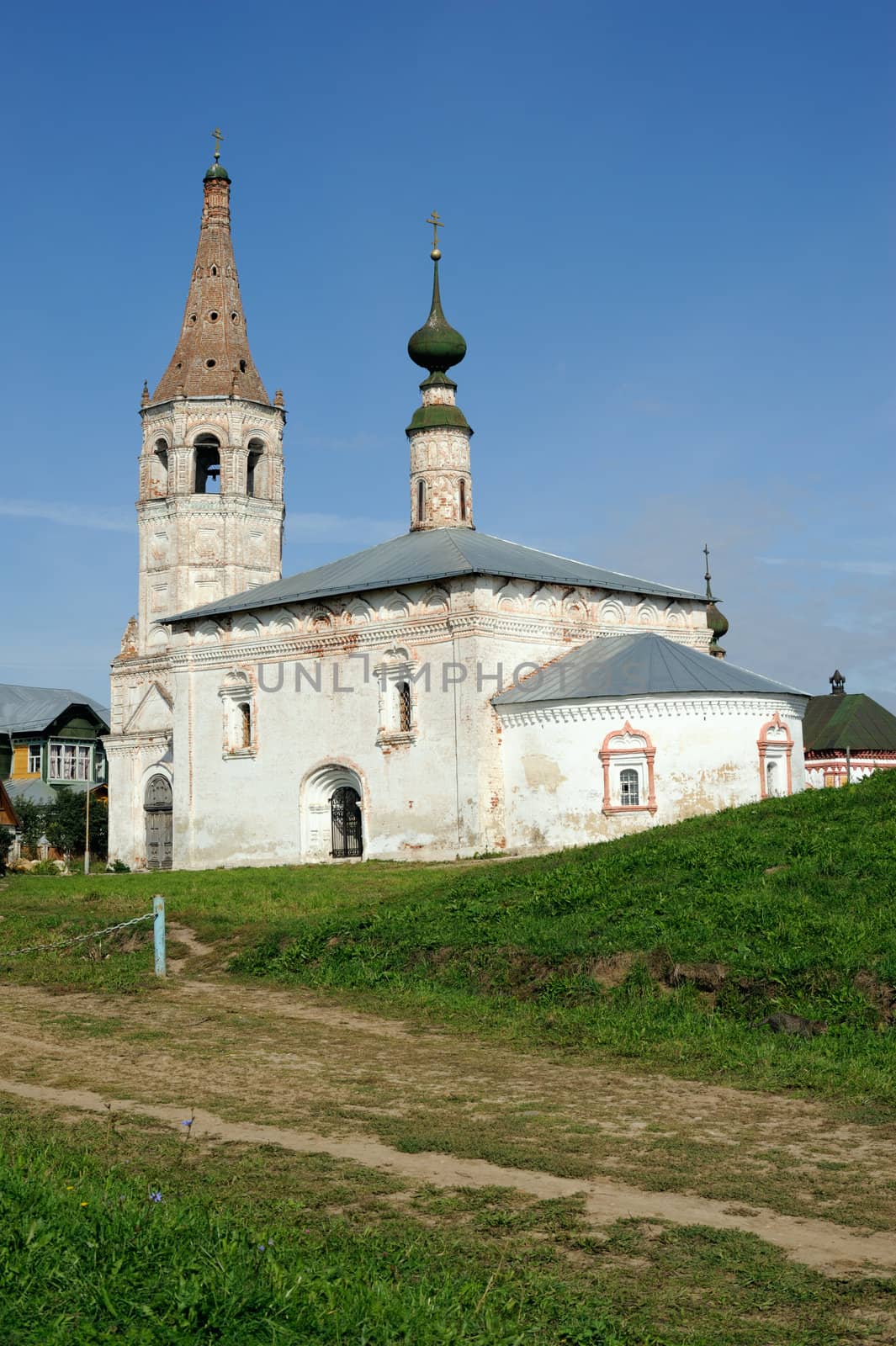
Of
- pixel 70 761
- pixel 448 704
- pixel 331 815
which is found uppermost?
pixel 70 761

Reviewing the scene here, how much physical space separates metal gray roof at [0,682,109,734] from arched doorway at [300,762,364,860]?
22.4 metres

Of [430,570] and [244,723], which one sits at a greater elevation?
[430,570]

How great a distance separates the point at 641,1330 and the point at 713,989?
6129 mm

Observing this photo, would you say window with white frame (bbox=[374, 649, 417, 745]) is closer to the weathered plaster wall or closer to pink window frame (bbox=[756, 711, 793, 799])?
the weathered plaster wall

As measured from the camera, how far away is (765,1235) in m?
Result: 5.64

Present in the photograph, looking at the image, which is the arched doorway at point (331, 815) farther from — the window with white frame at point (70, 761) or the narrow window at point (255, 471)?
the window with white frame at point (70, 761)

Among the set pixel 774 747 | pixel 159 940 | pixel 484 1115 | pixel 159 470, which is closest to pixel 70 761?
pixel 159 470

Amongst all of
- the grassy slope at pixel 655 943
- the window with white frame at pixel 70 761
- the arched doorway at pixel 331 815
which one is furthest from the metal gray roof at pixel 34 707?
the grassy slope at pixel 655 943

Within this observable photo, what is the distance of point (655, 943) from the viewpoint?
11414mm

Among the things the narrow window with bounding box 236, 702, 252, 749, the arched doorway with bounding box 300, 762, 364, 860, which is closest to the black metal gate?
the arched doorway with bounding box 300, 762, 364, 860

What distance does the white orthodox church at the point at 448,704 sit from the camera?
26625 millimetres

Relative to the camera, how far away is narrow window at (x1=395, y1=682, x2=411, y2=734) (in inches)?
1151

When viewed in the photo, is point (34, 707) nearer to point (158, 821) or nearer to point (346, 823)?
point (158, 821)

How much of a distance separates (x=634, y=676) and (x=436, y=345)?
11.0m
